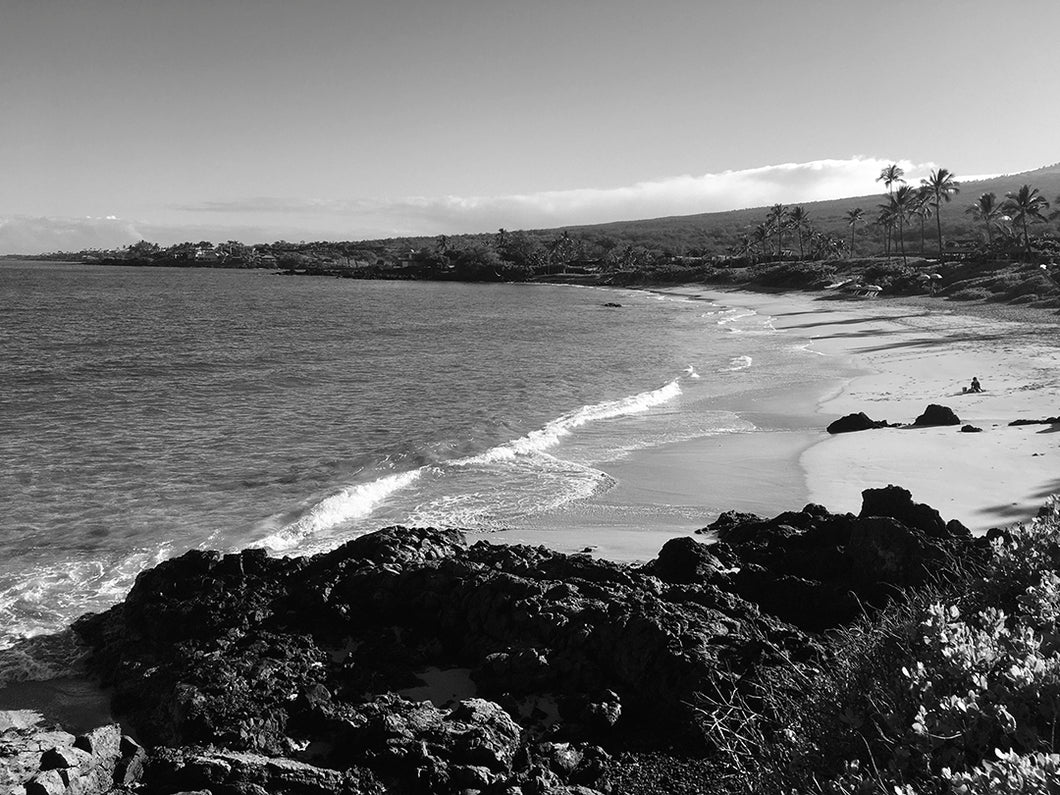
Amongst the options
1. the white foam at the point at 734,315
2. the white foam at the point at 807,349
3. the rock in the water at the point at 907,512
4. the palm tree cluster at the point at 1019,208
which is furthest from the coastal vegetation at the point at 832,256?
the rock in the water at the point at 907,512

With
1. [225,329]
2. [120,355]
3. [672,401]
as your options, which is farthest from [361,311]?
[672,401]

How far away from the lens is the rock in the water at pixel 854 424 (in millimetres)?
20797

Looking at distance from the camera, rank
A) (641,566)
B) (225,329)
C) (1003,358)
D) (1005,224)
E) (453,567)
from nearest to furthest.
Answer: (453,567) < (641,566) < (1003,358) < (225,329) < (1005,224)

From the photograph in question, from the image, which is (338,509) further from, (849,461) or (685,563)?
(849,461)

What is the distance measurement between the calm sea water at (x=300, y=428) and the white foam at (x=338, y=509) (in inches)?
2.2

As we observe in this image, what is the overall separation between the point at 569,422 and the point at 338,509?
32.1 ft

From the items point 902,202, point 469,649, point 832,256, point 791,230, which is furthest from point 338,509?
point 791,230

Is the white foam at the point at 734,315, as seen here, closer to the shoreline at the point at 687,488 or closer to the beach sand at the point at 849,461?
the beach sand at the point at 849,461

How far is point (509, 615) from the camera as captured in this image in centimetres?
905

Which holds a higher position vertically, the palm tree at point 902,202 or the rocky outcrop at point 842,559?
the palm tree at point 902,202

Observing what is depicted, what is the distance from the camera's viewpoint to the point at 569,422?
23828mm

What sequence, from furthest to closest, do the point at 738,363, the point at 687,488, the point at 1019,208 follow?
1. the point at 1019,208
2. the point at 738,363
3. the point at 687,488

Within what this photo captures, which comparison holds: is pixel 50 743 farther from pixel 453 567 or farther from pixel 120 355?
pixel 120 355

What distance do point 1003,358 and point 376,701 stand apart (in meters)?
31.7
